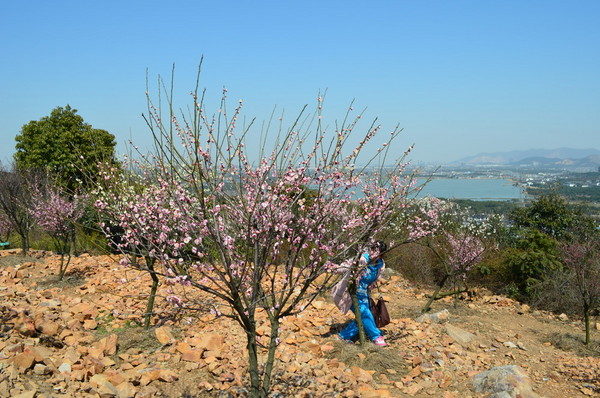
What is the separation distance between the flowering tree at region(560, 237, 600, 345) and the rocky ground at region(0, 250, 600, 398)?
652 mm

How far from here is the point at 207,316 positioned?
7.59 metres

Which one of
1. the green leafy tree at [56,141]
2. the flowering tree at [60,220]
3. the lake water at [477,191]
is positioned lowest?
the lake water at [477,191]

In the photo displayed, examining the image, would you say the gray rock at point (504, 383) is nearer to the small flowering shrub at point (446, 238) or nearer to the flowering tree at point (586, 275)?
the small flowering shrub at point (446, 238)

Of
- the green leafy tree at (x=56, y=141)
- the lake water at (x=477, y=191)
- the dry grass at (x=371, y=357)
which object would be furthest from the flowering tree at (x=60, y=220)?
the lake water at (x=477, y=191)

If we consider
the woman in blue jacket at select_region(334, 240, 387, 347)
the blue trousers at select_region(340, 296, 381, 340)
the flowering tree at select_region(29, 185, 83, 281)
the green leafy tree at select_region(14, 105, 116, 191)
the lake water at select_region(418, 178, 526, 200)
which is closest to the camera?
the woman in blue jacket at select_region(334, 240, 387, 347)

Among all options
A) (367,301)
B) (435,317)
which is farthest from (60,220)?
(435,317)

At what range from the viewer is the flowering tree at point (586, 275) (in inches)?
317

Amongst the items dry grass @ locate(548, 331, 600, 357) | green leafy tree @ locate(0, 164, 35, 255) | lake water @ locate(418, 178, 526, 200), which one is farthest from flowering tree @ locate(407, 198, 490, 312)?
green leafy tree @ locate(0, 164, 35, 255)

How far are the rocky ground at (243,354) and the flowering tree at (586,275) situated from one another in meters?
0.65

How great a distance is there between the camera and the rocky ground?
506cm

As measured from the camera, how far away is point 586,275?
10.4m

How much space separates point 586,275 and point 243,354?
28.5 ft

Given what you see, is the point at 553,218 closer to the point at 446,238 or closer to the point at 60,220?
the point at 446,238

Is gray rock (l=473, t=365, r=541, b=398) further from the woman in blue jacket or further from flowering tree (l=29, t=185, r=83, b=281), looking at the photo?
flowering tree (l=29, t=185, r=83, b=281)
